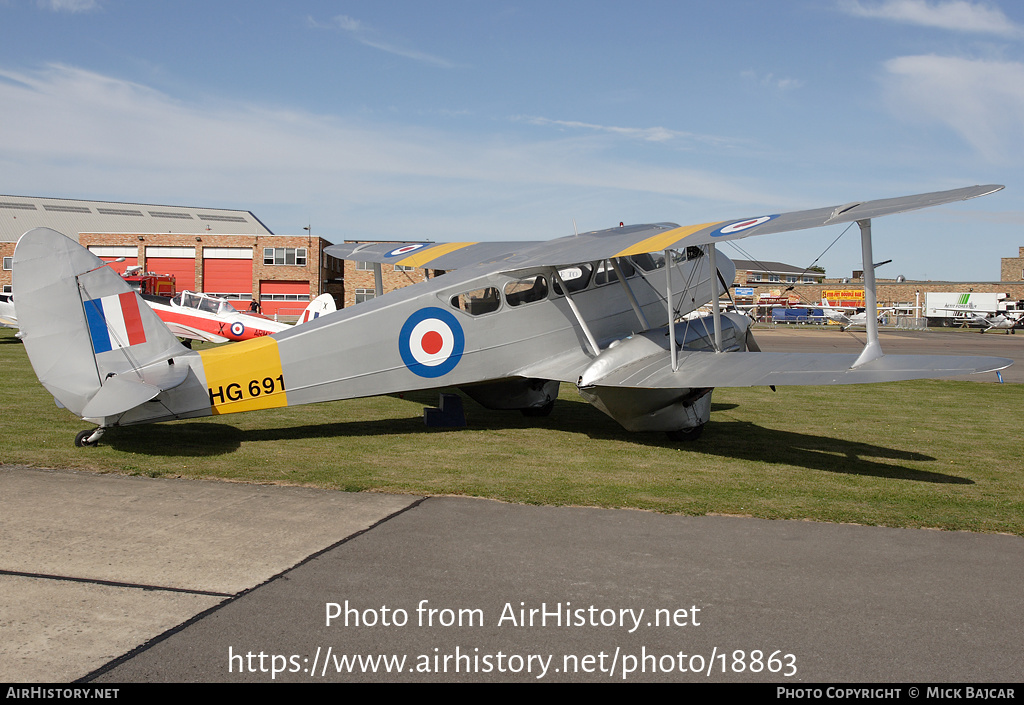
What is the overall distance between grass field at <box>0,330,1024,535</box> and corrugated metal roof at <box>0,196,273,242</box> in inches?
2698

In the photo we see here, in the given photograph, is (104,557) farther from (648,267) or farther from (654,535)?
(648,267)

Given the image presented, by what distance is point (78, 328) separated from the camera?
7855mm

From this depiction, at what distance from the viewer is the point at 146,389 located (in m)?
7.72

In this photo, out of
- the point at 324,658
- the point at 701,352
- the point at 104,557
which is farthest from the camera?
the point at 701,352

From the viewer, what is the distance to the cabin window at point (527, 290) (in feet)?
33.6

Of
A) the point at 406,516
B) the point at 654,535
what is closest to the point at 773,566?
the point at 654,535

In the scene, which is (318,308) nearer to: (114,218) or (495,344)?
(495,344)

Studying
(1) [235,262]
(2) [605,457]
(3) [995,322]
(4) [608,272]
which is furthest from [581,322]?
(3) [995,322]

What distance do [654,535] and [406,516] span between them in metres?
2.12

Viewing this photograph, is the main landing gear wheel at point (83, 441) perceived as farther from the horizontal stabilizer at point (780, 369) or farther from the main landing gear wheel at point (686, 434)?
the main landing gear wheel at point (686, 434)

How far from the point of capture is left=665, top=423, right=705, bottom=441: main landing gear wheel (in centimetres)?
1006

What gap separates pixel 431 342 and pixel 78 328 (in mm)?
4012

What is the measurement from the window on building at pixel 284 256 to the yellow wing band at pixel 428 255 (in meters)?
48.3

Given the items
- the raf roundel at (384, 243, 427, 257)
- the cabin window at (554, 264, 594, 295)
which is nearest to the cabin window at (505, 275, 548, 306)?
the cabin window at (554, 264, 594, 295)
